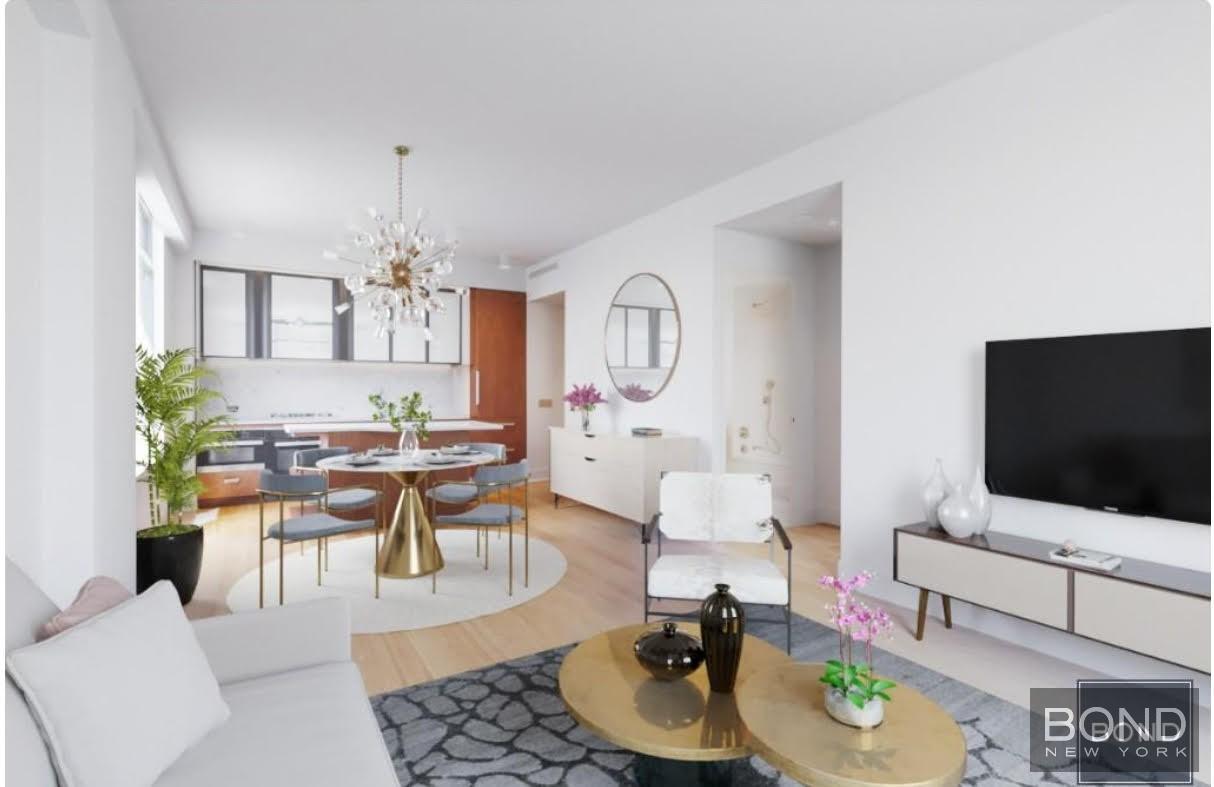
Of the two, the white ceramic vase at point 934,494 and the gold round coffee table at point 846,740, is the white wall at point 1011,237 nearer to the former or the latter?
the white ceramic vase at point 934,494

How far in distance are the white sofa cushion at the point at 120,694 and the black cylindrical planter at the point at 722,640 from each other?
1310 mm

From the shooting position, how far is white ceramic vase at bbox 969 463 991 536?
2.88 metres

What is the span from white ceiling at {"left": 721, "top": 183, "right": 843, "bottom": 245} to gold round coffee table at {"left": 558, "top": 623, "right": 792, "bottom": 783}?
3045 mm

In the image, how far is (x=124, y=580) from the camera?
9.25 ft

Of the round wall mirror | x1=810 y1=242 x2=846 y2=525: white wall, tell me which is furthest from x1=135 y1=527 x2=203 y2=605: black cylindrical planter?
x1=810 y1=242 x2=846 y2=525: white wall

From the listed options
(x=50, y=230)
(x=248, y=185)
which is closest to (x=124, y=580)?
(x=50, y=230)

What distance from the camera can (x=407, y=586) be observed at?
3.82m

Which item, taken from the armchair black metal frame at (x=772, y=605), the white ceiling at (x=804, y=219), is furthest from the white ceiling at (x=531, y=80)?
the armchair black metal frame at (x=772, y=605)

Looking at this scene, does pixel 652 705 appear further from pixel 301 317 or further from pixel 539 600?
pixel 301 317

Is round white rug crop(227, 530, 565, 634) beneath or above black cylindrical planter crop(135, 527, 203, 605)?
beneath

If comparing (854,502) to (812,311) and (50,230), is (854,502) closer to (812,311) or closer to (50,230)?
(812,311)

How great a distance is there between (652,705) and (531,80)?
290 centimetres

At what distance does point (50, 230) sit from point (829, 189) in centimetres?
386

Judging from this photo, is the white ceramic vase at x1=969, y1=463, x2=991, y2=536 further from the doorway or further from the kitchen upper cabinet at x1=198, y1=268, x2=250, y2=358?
the kitchen upper cabinet at x1=198, y1=268, x2=250, y2=358
